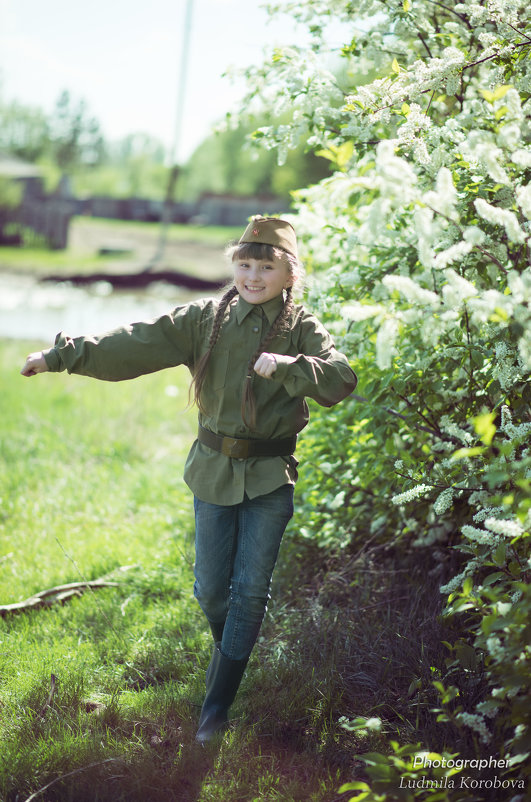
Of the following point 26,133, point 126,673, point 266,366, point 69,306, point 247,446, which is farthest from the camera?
point 26,133

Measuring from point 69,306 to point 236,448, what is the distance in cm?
1427

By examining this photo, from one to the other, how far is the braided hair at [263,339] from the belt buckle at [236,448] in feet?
0.23

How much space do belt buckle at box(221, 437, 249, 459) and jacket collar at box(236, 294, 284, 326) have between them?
0.42 metres

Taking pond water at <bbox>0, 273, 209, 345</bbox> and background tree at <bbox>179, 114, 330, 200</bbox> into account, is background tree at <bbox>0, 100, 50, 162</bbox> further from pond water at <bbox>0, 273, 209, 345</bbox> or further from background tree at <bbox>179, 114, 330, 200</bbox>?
pond water at <bbox>0, 273, 209, 345</bbox>

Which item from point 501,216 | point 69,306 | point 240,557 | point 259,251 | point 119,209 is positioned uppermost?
point 119,209

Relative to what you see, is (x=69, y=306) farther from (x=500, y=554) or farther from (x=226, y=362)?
(x=500, y=554)

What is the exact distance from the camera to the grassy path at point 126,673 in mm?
2318

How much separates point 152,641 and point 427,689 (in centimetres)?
118

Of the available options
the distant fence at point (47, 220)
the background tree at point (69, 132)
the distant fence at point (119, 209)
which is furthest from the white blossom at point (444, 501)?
the background tree at point (69, 132)

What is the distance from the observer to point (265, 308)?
2645 mm

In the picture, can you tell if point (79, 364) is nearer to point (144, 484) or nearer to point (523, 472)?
point (523, 472)

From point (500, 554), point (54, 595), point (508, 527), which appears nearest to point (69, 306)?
point (54, 595)

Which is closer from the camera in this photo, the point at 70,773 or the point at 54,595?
the point at 70,773

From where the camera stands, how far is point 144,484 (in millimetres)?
5035
